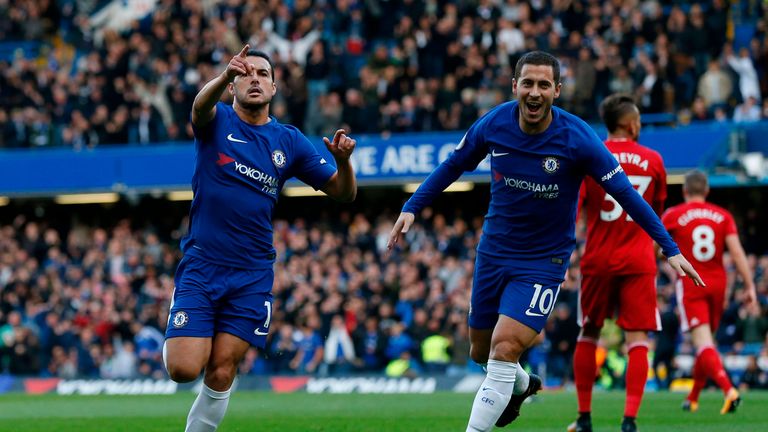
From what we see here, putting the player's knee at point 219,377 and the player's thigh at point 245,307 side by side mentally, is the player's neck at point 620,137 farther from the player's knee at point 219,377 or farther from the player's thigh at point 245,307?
the player's knee at point 219,377

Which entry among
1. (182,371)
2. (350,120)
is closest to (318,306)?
(350,120)

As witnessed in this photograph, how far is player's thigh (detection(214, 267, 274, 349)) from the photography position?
8062 mm

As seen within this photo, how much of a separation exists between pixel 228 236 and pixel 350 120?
17.3 m

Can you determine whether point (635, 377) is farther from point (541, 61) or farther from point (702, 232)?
point (702, 232)

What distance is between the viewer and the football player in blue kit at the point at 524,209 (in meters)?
8.25

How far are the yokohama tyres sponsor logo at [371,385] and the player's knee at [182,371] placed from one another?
11.8m

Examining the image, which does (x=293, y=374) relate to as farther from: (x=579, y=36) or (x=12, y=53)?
(x=12, y=53)

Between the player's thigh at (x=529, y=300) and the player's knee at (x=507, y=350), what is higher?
the player's thigh at (x=529, y=300)

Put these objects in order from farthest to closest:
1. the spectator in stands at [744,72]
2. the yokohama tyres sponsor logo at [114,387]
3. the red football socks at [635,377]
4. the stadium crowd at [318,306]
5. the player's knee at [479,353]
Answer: the spectator in stands at [744,72]
the yokohama tyres sponsor logo at [114,387]
the stadium crowd at [318,306]
the red football socks at [635,377]
the player's knee at [479,353]

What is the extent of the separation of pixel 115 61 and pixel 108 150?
257cm

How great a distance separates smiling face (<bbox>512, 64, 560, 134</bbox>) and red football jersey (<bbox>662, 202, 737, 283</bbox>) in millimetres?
4780

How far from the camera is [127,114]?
2752 centimetres

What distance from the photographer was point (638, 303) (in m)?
10.3

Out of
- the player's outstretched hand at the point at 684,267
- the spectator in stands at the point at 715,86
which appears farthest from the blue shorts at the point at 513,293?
the spectator in stands at the point at 715,86
